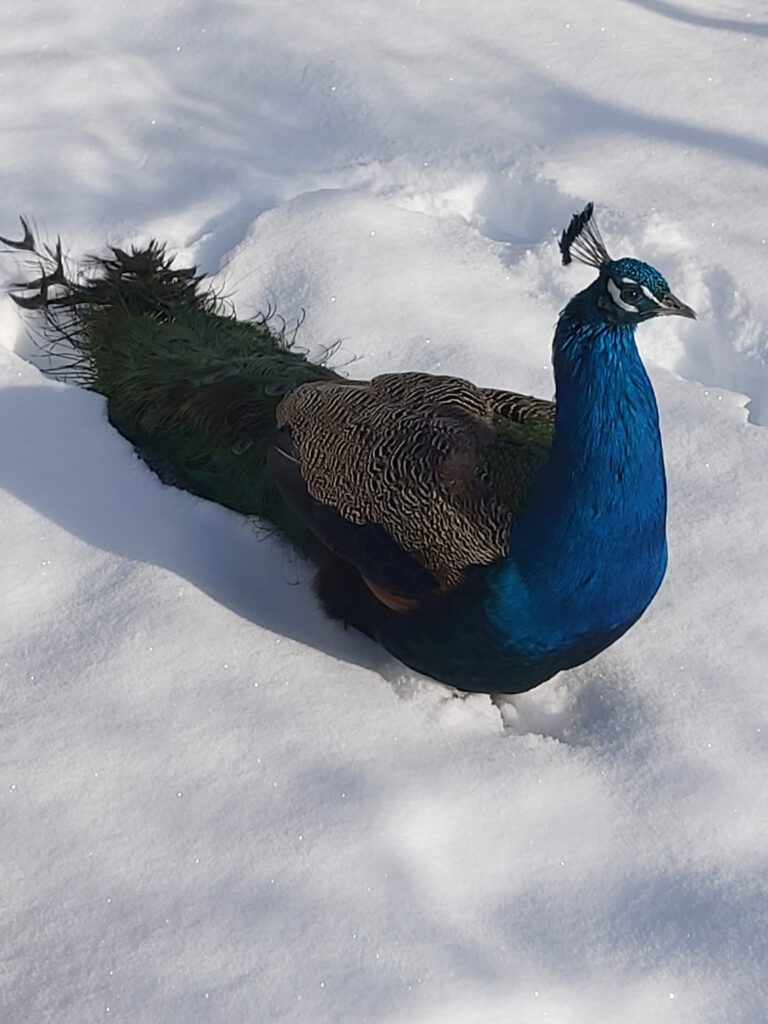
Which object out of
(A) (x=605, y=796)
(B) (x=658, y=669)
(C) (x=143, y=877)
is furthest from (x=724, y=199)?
(C) (x=143, y=877)

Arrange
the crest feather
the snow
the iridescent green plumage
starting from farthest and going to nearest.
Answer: the iridescent green plumage < the crest feather < the snow

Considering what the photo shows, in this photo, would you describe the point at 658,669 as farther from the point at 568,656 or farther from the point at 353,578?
the point at 353,578

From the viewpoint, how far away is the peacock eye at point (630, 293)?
6.81 ft

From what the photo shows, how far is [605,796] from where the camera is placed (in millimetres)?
Answer: 2322

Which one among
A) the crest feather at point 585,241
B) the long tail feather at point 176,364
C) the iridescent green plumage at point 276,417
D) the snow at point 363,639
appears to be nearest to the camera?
the snow at point 363,639

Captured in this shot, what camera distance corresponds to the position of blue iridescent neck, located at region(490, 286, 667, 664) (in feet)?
6.97

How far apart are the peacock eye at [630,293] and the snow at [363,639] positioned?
2.43ft

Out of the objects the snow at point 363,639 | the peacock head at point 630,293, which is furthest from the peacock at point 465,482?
the snow at point 363,639

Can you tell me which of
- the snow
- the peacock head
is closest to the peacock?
the peacock head

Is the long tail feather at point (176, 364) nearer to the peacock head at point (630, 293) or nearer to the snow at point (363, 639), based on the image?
the snow at point (363, 639)

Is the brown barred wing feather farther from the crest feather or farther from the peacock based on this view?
the crest feather

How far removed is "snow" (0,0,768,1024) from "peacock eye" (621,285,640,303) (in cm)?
74

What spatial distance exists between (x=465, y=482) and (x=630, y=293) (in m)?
0.41

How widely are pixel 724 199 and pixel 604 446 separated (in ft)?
5.72
